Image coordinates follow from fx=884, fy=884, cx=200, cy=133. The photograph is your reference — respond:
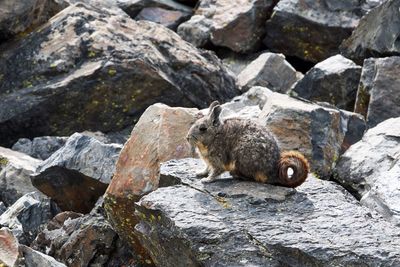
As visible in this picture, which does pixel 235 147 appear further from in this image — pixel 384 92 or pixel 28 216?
pixel 384 92

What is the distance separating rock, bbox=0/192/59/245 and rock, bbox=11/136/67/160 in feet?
10.0

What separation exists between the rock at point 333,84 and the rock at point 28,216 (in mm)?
7409

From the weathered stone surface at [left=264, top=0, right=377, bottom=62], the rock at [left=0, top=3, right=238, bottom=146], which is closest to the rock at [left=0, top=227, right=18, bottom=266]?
the rock at [left=0, top=3, right=238, bottom=146]

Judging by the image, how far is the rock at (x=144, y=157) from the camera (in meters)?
13.8

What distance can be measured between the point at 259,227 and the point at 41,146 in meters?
9.63

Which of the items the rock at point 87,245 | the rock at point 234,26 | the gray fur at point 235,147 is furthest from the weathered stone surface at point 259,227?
the rock at point 234,26

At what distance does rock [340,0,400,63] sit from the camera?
21.5 meters

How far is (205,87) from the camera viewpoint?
830 inches

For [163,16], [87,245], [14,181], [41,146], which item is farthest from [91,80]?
[163,16]

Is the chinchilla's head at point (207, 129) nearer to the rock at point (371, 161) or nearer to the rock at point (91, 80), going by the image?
the rock at point (371, 161)

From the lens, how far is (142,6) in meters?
28.3

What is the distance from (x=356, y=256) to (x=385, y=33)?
12.0m

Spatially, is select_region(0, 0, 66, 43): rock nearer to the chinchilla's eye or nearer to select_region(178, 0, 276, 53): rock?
select_region(178, 0, 276, 53): rock

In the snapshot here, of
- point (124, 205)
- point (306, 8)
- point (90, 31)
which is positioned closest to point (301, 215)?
point (124, 205)
